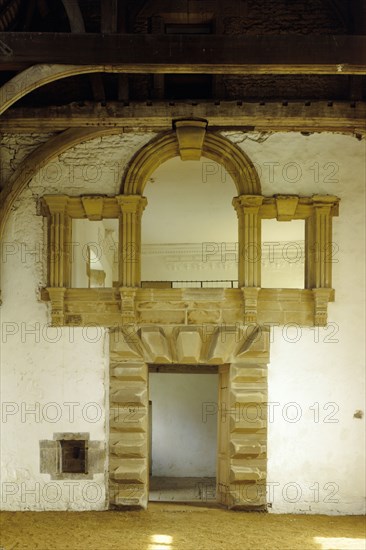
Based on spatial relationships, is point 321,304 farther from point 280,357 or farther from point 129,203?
point 129,203

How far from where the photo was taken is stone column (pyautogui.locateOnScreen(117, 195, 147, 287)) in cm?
731

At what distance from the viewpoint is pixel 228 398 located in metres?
7.37

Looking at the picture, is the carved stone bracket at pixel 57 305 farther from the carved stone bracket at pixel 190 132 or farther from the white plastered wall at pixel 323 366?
the white plastered wall at pixel 323 366

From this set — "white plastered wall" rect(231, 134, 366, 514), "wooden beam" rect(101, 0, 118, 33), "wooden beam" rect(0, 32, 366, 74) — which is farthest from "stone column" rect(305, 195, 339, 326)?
"wooden beam" rect(101, 0, 118, 33)

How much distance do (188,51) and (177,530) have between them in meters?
4.74

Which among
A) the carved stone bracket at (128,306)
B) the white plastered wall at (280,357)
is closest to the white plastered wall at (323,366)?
the white plastered wall at (280,357)

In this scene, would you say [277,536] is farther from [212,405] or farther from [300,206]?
[212,405]

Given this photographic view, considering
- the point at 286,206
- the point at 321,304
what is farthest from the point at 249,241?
the point at 321,304

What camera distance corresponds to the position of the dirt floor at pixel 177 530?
6258 millimetres

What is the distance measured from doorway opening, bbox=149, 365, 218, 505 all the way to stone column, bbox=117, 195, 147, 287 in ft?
17.1

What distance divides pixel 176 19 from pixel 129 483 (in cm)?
524

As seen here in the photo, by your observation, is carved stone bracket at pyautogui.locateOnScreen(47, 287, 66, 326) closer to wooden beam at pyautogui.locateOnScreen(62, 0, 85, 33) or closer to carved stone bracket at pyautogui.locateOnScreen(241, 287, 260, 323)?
carved stone bracket at pyautogui.locateOnScreen(241, 287, 260, 323)

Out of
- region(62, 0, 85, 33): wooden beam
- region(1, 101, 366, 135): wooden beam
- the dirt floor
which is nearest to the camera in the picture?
region(62, 0, 85, 33): wooden beam

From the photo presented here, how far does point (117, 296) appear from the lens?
290 inches
